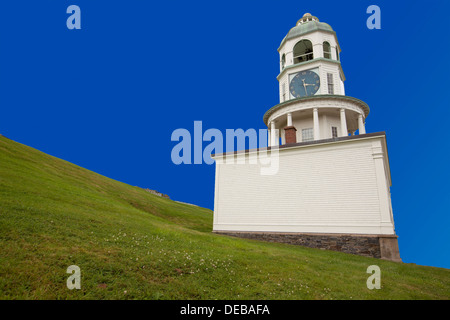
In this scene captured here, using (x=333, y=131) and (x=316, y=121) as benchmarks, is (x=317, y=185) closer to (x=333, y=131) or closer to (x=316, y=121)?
(x=316, y=121)

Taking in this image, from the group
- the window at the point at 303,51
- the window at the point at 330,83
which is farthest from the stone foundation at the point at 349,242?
the window at the point at 303,51

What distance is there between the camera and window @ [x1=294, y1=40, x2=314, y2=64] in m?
27.9

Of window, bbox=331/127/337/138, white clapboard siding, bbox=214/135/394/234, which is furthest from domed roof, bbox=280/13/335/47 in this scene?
white clapboard siding, bbox=214/135/394/234

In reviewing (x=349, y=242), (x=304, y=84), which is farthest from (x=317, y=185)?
(x=304, y=84)

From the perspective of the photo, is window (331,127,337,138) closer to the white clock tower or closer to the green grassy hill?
the white clock tower

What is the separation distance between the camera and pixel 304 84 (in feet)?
86.0

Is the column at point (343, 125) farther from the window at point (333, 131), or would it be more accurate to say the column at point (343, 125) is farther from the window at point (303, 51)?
the window at point (303, 51)

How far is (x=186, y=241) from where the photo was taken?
1086 cm

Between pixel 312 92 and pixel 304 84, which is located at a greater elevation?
pixel 304 84

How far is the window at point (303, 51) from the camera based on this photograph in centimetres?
2791

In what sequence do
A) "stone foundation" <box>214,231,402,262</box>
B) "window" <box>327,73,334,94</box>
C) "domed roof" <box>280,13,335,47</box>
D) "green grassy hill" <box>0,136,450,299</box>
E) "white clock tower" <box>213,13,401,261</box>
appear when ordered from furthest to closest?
"domed roof" <box>280,13,335,47</box>
"window" <box>327,73,334,94</box>
"white clock tower" <box>213,13,401,261</box>
"stone foundation" <box>214,231,402,262</box>
"green grassy hill" <box>0,136,450,299</box>

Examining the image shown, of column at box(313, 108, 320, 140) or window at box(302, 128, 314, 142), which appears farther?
window at box(302, 128, 314, 142)

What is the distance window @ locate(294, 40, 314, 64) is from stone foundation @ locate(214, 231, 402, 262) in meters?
19.5

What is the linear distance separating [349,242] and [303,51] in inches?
835
